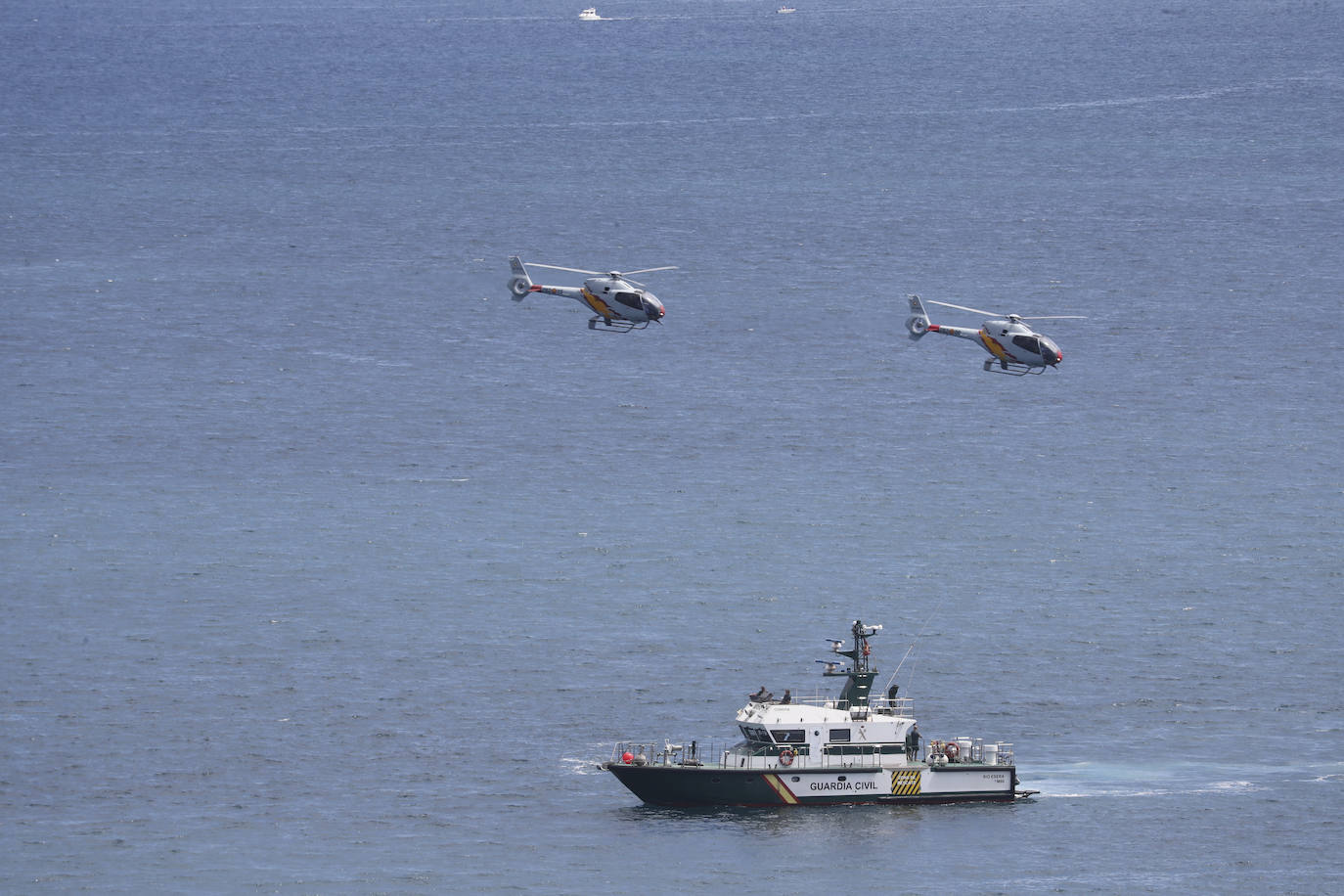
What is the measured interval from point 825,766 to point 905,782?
4.46 metres

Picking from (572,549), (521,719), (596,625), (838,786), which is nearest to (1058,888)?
(838,786)

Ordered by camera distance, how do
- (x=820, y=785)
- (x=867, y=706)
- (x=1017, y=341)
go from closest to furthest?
1. (x=820, y=785)
2. (x=867, y=706)
3. (x=1017, y=341)

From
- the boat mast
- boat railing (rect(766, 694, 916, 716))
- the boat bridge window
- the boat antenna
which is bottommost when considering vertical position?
the boat bridge window

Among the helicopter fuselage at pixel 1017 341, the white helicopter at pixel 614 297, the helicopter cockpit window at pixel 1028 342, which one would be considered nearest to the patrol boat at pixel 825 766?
the white helicopter at pixel 614 297

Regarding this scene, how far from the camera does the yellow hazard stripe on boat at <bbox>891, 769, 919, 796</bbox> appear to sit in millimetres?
130375

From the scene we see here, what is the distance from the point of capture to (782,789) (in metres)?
130

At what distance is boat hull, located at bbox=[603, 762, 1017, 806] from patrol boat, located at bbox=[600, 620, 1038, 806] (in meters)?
0.05

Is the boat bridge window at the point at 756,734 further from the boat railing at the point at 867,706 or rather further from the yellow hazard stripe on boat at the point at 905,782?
the yellow hazard stripe on boat at the point at 905,782

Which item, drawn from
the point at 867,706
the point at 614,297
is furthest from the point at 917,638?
the point at 614,297

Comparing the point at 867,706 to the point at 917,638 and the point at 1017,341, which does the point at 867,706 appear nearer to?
the point at 917,638

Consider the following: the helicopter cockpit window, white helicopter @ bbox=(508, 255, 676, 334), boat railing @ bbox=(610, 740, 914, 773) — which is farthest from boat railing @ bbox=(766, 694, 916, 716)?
the helicopter cockpit window

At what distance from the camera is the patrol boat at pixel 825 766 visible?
129 metres

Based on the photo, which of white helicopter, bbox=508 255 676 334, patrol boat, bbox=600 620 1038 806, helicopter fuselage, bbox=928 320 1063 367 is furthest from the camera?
helicopter fuselage, bbox=928 320 1063 367

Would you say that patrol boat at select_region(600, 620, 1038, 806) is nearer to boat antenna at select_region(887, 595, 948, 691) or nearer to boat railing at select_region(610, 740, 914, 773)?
boat railing at select_region(610, 740, 914, 773)
